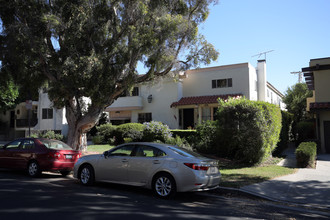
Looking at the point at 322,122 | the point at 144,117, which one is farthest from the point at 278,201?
the point at 144,117

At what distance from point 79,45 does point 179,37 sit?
5010 mm

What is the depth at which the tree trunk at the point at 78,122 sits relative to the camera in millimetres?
13734

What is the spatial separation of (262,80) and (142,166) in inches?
881

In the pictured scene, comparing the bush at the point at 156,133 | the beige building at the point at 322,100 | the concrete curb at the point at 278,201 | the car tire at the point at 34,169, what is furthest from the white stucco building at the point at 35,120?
the concrete curb at the point at 278,201

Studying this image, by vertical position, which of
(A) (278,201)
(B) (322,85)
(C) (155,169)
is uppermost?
(B) (322,85)

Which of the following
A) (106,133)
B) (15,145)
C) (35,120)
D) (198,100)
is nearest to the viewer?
(15,145)

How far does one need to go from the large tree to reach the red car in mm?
3025

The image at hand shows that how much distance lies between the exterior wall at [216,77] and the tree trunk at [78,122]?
14.2 metres

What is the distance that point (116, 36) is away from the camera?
1362 centimetres

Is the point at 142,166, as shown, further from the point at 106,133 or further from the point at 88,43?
the point at 106,133

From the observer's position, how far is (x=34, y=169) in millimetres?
10039

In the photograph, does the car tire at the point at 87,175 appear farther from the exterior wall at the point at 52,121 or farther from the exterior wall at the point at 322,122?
the exterior wall at the point at 52,121

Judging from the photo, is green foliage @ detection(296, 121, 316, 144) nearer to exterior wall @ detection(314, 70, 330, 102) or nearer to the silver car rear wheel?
exterior wall @ detection(314, 70, 330, 102)

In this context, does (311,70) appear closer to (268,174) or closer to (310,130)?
(310,130)
